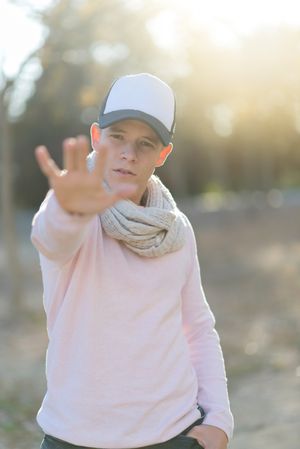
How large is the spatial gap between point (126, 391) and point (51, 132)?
2521cm

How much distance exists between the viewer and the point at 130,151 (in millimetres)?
1890

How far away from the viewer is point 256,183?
96.2 ft

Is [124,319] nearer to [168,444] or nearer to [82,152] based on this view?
[168,444]

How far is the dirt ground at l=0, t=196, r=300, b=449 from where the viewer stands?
183 inches

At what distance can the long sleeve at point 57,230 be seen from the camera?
1533 millimetres

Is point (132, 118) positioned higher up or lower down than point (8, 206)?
lower down

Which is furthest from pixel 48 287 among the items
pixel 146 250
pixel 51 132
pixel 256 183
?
pixel 256 183

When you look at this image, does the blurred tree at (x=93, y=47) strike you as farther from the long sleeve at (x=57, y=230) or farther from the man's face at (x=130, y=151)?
the long sleeve at (x=57, y=230)

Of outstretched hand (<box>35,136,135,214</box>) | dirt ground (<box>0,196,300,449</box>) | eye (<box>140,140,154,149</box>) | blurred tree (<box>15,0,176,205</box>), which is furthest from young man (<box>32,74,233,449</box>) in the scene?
blurred tree (<box>15,0,176,205</box>)

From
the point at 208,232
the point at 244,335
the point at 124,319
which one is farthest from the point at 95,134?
the point at 208,232

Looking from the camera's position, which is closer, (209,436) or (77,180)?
(77,180)

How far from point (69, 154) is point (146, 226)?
1.26 feet

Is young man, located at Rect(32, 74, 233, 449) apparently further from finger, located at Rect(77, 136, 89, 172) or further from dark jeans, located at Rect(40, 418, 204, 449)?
finger, located at Rect(77, 136, 89, 172)

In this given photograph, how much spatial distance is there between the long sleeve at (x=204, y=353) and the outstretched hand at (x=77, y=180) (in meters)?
0.55
